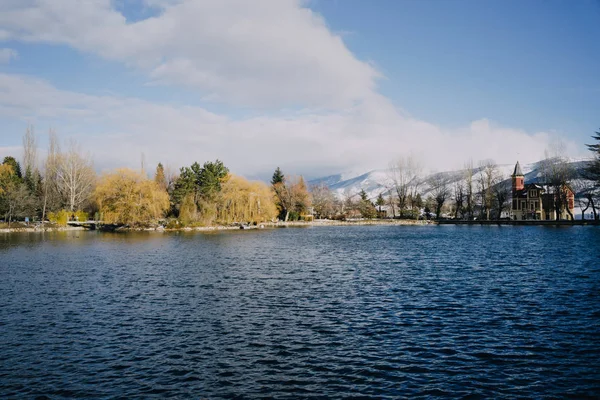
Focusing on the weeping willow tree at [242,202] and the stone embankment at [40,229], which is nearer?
the stone embankment at [40,229]

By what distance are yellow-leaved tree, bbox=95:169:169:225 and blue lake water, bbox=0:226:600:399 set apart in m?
51.2

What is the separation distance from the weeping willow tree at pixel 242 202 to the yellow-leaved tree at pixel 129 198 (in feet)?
40.5

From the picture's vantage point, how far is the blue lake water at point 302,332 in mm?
11461

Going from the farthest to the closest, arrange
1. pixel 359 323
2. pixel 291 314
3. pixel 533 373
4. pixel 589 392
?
1. pixel 291 314
2. pixel 359 323
3. pixel 533 373
4. pixel 589 392

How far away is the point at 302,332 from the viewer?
15.9 meters

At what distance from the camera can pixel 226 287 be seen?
24703 millimetres

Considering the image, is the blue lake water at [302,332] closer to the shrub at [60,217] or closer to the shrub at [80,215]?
the shrub at [60,217]

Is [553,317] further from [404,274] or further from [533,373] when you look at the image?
[404,274]

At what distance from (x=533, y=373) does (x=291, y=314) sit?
30.1ft

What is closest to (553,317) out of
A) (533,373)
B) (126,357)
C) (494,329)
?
(494,329)

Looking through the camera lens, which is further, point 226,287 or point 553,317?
point 226,287

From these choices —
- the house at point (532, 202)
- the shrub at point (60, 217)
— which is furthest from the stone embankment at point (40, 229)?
the house at point (532, 202)

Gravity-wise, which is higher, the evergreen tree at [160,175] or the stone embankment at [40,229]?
the evergreen tree at [160,175]

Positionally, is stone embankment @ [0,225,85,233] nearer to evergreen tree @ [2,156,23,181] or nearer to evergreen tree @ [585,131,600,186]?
evergreen tree @ [2,156,23,181]
